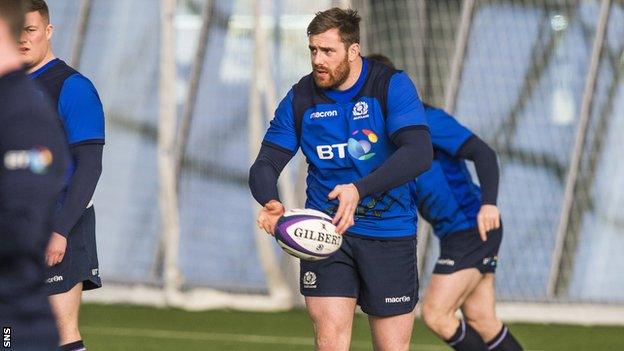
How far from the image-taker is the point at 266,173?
5.41 meters

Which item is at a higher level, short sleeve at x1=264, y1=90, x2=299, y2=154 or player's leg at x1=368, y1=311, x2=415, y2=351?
short sleeve at x1=264, y1=90, x2=299, y2=154

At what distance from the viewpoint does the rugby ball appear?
16.9 ft

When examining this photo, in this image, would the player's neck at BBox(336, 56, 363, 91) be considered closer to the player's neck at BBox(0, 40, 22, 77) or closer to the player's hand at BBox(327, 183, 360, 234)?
the player's hand at BBox(327, 183, 360, 234)

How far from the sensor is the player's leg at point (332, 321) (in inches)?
213

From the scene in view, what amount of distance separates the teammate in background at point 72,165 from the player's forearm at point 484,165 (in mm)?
2050

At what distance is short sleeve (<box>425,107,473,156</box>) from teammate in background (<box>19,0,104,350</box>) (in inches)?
75.3

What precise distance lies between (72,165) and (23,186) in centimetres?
247

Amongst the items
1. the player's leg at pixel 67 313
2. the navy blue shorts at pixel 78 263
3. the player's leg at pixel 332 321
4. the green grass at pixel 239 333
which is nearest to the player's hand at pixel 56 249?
the navy blue shorts at pixel 78 263

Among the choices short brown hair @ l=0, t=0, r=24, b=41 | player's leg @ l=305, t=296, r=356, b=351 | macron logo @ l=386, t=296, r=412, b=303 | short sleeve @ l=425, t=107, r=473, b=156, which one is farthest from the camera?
short sleeve @ l=425, t=107, r=473, b=156

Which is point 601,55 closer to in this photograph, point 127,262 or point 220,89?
point 220,89

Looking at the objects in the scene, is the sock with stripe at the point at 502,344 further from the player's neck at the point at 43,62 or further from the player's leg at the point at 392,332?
the player's neck at the point at 43,62

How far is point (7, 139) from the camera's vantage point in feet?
9.45

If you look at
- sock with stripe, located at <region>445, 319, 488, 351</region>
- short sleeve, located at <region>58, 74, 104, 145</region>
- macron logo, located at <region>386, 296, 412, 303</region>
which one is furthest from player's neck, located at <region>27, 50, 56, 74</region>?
sock with stripe, located at <region>445, 319, 488, 351</region>

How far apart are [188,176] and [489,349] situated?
25.3ft
